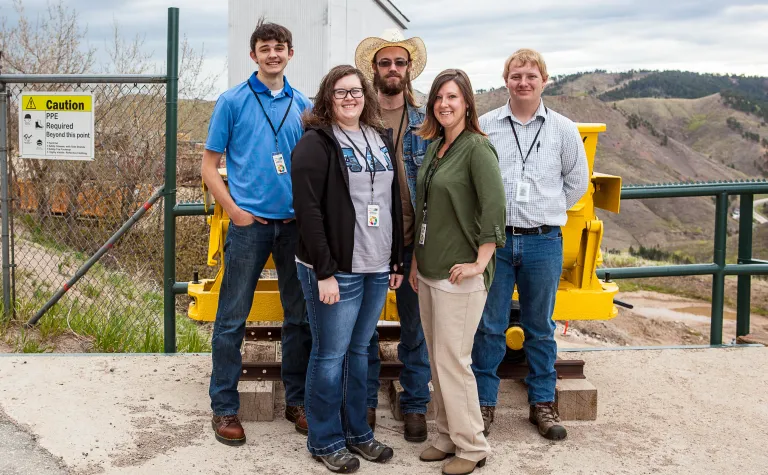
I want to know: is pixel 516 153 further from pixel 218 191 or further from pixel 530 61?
pixel 218 191

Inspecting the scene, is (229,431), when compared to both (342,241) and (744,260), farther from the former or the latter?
(744,260)

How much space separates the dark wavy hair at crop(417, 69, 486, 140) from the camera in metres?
3.82

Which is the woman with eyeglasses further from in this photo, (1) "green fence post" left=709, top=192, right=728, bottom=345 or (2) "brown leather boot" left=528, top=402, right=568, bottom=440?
(1) "green fence post" left=709, top=192, right=728, bottom=345

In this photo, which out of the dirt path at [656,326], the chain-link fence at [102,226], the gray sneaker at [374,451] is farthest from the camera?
the dirt path at [656,326]

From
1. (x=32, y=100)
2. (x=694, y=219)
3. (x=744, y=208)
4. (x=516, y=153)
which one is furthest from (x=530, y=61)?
(x=694, y=219)

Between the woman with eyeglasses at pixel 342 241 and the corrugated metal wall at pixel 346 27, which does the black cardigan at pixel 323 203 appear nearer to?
the woman with eyeglasses at pixel 342 241

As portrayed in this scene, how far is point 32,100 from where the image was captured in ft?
20.1

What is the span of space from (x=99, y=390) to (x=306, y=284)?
1.87 meters

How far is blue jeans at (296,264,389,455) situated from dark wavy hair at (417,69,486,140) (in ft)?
2.31

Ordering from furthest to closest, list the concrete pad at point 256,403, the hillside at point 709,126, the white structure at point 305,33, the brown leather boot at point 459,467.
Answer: the hillside at point 709,126
the white structure at point 305,33
the concrete pad at point 256,403
the brown leather boot at point 459,467

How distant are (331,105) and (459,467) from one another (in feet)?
5.84

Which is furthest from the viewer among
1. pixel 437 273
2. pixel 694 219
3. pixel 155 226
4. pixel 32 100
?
pixel 694 219

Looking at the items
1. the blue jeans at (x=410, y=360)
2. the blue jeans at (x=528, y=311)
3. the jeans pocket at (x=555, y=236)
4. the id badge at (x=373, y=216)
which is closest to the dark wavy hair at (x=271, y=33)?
the id badge at (x=373, y=216)

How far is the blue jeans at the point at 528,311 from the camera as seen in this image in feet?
14.0
